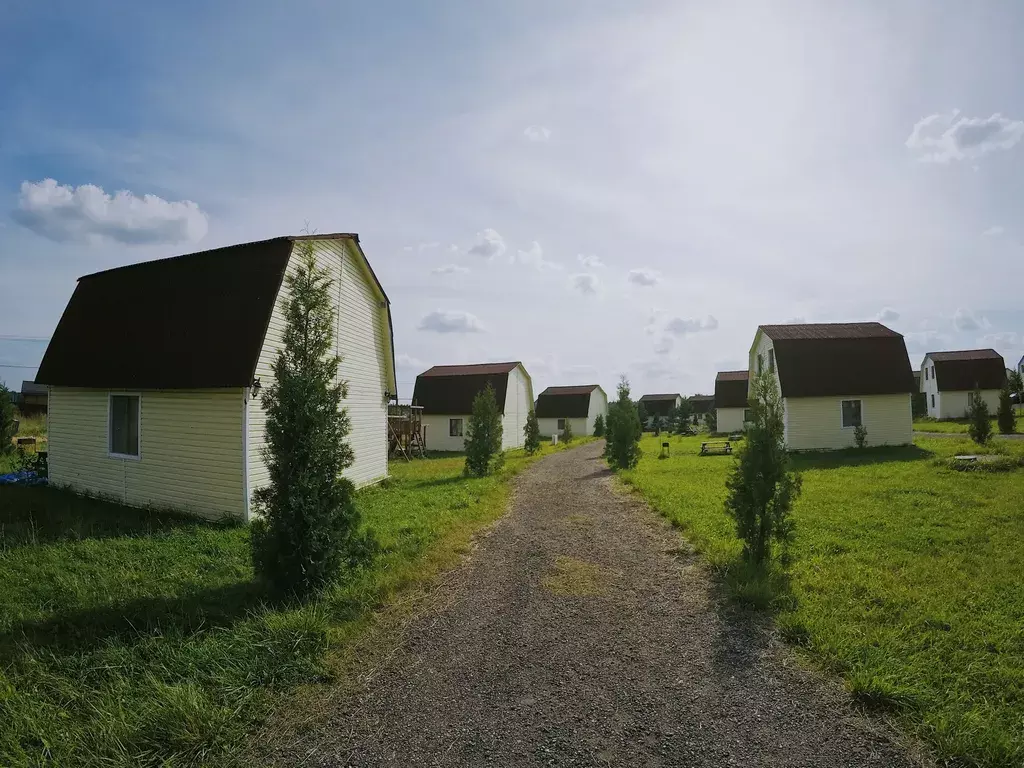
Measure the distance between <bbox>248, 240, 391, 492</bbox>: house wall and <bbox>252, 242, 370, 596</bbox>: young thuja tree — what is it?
18.2 feet

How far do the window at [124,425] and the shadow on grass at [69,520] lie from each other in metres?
1.32

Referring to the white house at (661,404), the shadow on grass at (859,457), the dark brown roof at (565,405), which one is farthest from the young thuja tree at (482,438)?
the white house at (661,404)

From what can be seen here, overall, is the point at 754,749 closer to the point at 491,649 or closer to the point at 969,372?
the point at 491,649

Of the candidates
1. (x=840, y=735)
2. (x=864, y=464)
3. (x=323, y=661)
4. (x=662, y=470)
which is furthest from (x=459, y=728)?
(x=864, y=464)

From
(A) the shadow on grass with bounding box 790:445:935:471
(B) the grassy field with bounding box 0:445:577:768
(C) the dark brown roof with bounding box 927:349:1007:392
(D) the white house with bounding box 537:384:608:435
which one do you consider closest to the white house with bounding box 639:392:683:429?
(D) the white house with bounding box 537:384:608:435

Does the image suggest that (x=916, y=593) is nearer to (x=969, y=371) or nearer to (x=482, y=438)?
(x=482, y=438)

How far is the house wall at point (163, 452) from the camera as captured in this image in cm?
1209

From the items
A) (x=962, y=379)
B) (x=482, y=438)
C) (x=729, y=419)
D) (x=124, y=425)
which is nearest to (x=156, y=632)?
(x=124, y=425)

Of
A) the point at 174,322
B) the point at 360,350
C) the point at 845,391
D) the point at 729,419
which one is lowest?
the point at 729,419

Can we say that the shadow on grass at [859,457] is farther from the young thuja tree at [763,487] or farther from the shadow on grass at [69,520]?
the shadow on grass at [69,520]

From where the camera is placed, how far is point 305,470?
7.52m

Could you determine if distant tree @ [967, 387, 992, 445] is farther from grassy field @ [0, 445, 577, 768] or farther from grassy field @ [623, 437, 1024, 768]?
grassy field @ [0, 445, 577, 768]

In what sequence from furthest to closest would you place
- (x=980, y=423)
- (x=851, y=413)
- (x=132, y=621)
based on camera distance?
(x=851, y=413)
(x=980, y=423)
(x=132, y=621)

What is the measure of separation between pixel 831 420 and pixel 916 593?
833 inches
